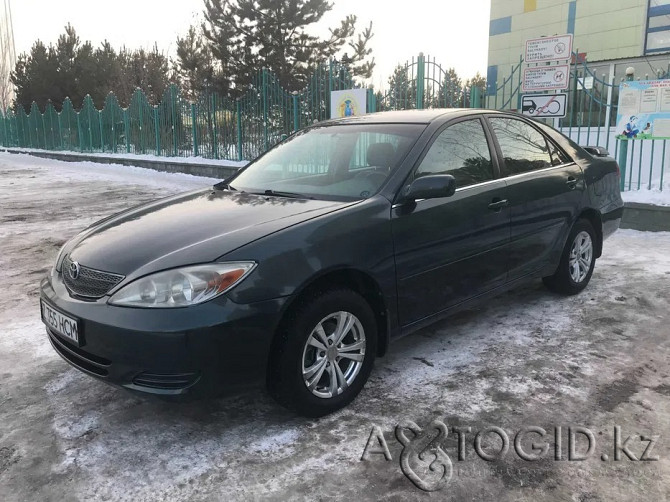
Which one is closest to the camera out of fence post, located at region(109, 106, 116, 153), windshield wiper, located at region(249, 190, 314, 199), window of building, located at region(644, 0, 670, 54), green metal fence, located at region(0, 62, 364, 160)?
windshield wiper, located at region(249, 190, 314, 199)

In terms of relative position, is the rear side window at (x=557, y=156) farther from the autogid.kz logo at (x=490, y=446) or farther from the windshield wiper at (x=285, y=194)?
the autogid.kz logo at (x=490, y=446)

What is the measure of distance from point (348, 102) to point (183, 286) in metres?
8.89

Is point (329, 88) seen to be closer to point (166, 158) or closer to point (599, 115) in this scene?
point (599, 115)

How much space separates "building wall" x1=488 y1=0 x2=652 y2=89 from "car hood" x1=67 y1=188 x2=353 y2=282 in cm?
1757

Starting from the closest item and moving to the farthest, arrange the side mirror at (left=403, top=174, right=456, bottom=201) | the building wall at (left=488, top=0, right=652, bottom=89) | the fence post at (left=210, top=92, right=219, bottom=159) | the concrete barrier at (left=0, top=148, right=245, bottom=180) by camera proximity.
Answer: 1. the side mirror at (left=403, top=174, right=456, bottom=201)
2. the concrete barrier at (left=0, top=148, right=245, bottom=180)
3. the fence post at (left=210, top=92, right=219, bottom=159)
4. the building wall at (left=488, top=0, right=652, bottom=89)

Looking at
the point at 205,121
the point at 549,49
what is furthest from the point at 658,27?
the point at 205,121

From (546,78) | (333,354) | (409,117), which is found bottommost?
Result: (333,354)

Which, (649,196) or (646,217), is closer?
(646,217)

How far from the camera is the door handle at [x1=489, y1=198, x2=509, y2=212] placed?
3.71m

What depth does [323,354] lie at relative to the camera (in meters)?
2.82

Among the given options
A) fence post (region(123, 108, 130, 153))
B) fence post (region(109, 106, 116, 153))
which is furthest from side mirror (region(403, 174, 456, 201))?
fence post (region(109, 106, 116, 153))

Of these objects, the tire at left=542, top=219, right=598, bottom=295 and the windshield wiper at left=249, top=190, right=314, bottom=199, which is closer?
the windshield wiper at left=249, top=190, right=314, bottom=199

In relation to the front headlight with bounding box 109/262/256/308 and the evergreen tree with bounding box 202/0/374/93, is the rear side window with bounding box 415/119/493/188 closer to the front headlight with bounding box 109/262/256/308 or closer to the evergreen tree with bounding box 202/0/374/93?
the front headlight with bounding box 109/262/256/308

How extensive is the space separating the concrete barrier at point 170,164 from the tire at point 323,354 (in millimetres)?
7477
